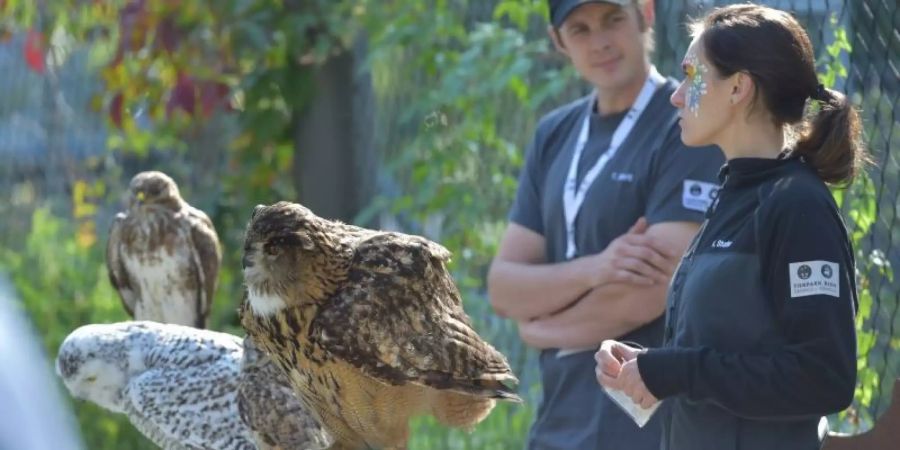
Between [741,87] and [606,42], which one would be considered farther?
[606,42]

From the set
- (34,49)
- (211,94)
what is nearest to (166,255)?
(211,94)

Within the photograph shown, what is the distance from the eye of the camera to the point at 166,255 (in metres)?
6.20

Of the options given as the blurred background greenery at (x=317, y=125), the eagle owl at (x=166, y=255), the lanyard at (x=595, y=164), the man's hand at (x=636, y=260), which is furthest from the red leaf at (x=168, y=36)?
the man's hand at (x=636, y=260)

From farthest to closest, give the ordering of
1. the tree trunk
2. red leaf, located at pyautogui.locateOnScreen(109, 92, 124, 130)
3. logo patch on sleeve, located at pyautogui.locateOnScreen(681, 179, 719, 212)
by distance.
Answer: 1. red leaf, located at pyautogui.locateOnScreen(109, 92, 124, 130)
2. the tree trunk
3. logo patch on sleeve, located at pyautogui.locateOnScreen(681, 179, 719, 212)

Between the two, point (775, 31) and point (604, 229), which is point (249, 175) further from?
point (775, 31)

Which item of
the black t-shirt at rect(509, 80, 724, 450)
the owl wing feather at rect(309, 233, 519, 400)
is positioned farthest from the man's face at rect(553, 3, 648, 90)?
→ the owl wing feather at rect(309, 233, 519, 400)

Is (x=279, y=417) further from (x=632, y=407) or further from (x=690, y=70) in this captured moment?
(x=690, y=70)

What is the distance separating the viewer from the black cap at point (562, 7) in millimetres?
4953

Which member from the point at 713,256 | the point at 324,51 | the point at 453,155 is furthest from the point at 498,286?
the point at 324,51

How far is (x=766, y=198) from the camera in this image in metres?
3.40

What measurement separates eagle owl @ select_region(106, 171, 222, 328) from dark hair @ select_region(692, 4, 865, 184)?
10.2 ft

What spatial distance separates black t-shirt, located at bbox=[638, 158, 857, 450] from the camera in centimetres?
329

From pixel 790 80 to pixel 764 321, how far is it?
52 centimetres

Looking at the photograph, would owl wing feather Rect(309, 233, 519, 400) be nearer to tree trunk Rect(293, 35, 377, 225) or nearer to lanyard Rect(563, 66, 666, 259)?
lanyard Rect(563, 66, 666, 259)
